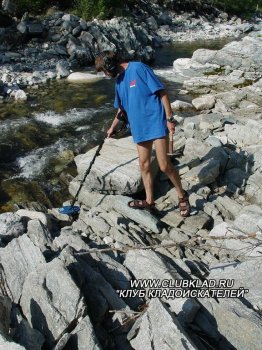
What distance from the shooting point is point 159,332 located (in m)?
3.37

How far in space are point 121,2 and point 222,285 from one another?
34990 mm

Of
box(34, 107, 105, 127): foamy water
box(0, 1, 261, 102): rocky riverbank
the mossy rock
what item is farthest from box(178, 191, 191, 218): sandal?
the mossy rock

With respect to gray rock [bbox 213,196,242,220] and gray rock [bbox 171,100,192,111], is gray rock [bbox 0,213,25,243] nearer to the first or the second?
gray rock [bbox 213,196,242,220]

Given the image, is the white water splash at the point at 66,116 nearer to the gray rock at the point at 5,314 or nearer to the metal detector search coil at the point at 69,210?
the metal detector search coil at the point at 69,210

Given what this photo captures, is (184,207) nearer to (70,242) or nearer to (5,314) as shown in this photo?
(70,242)

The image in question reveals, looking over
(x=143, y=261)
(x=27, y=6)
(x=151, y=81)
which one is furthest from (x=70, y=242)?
(x=27, y=6)

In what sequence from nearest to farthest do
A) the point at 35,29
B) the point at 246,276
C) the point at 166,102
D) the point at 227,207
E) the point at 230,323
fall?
the point at 230,323
the point at 246,276
the point at 166,102
the point at 227,207
the point at 35,29

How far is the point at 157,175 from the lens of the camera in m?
7.57

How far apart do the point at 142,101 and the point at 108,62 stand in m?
0.70

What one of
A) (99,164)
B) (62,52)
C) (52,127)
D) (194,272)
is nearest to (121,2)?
(62,52)

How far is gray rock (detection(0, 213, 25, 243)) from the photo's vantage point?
5.70 meters

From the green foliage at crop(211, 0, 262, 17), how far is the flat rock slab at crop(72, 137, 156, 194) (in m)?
45.9

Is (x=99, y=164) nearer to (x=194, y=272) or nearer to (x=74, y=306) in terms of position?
(x=194, y=272)

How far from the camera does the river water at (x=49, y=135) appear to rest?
863 cm
